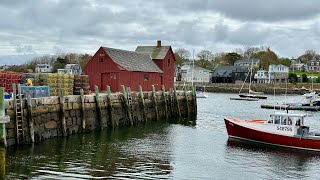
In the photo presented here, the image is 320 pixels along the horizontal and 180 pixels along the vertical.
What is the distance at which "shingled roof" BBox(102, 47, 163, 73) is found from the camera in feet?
156

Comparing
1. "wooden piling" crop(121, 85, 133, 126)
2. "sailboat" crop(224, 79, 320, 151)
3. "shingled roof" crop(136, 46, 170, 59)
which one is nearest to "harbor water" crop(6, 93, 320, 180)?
"sailboat" crop(224, 79, 320, 151)

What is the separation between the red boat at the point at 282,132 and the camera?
27.0 meters

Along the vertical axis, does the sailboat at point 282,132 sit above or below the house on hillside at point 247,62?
below

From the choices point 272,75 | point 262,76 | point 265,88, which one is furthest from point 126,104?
point 262,76

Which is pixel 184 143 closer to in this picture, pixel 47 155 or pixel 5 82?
pixel 47 155

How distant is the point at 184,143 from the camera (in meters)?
28.8

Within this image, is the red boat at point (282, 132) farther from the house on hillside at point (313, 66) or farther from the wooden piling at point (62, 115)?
the house on hillside at point (313, 66)

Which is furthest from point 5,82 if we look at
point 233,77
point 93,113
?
point 233,77

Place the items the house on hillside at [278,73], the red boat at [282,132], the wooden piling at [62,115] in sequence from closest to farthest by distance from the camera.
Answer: the red boat at [282,132], the wooden piling at [62,115], the house on hillside at [278,73]

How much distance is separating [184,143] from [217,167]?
23.0ft

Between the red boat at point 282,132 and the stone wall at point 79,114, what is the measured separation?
1010 cm

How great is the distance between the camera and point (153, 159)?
23016 millimetres

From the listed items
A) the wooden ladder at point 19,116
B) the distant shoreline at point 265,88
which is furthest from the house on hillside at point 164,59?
the distant shoreline at point 265,88

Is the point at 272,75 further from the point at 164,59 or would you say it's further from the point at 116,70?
the point at 116,70
